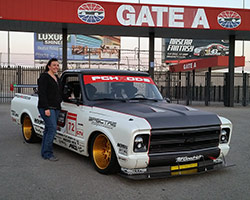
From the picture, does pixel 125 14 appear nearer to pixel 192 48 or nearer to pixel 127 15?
pixel 127 15

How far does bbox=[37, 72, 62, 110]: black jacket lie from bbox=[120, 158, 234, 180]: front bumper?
1943 millimetres

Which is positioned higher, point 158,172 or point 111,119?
point 111,119

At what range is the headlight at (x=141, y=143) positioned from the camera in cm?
404

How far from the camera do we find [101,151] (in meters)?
4.77

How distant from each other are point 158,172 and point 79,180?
120 cm

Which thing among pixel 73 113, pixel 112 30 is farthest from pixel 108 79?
pixel 112 30

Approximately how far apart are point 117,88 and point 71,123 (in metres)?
1.07

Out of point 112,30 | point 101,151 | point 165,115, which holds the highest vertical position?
point 112,30

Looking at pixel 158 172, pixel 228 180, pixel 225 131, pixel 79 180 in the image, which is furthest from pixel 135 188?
pixel 225 131

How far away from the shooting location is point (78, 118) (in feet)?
16.9

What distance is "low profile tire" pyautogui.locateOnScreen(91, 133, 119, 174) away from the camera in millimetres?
4508

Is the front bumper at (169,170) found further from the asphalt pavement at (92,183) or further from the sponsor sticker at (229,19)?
the sponsor sticker at (229,19)

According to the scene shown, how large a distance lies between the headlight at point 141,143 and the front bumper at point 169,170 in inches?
11.4

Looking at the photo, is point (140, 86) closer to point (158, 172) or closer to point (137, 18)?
point (158, 172)
